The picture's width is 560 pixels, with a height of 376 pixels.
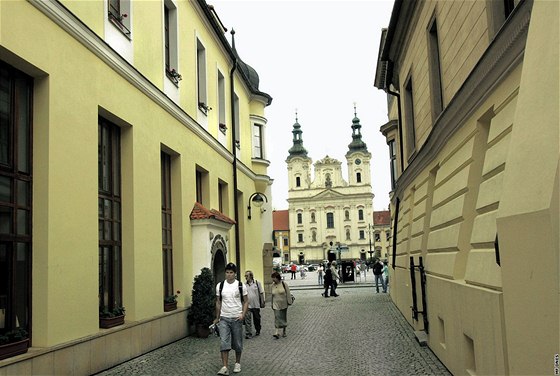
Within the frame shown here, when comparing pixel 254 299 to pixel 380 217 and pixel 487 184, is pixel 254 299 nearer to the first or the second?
pixel 487 184

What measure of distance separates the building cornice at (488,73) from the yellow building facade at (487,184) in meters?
0.02

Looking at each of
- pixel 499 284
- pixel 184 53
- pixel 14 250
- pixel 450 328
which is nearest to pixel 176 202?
pixel 184 53

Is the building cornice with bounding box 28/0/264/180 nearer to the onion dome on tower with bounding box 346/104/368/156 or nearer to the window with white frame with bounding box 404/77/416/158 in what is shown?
the window with white frame with bounding box 404/77/416/158

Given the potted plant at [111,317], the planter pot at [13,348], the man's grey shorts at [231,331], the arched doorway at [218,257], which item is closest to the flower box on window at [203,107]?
the arched doorway at [218,257]

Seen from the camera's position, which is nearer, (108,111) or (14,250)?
(14,250)

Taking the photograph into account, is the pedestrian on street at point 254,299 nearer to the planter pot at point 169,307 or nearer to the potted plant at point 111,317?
the planter pot at point 169,307

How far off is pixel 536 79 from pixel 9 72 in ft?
21.7

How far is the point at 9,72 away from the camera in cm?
768

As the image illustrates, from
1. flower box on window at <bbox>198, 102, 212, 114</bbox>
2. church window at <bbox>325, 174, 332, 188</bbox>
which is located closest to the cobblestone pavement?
flower box on window at <bbox>198, 102, 212, 114</bbox>

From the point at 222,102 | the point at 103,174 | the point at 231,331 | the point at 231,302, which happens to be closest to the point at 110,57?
the point at 103,174

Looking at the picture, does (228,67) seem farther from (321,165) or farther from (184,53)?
(321,165)

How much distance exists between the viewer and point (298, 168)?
118 metres

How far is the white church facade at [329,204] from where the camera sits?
11456 centimetres

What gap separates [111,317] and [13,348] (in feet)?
9.20
